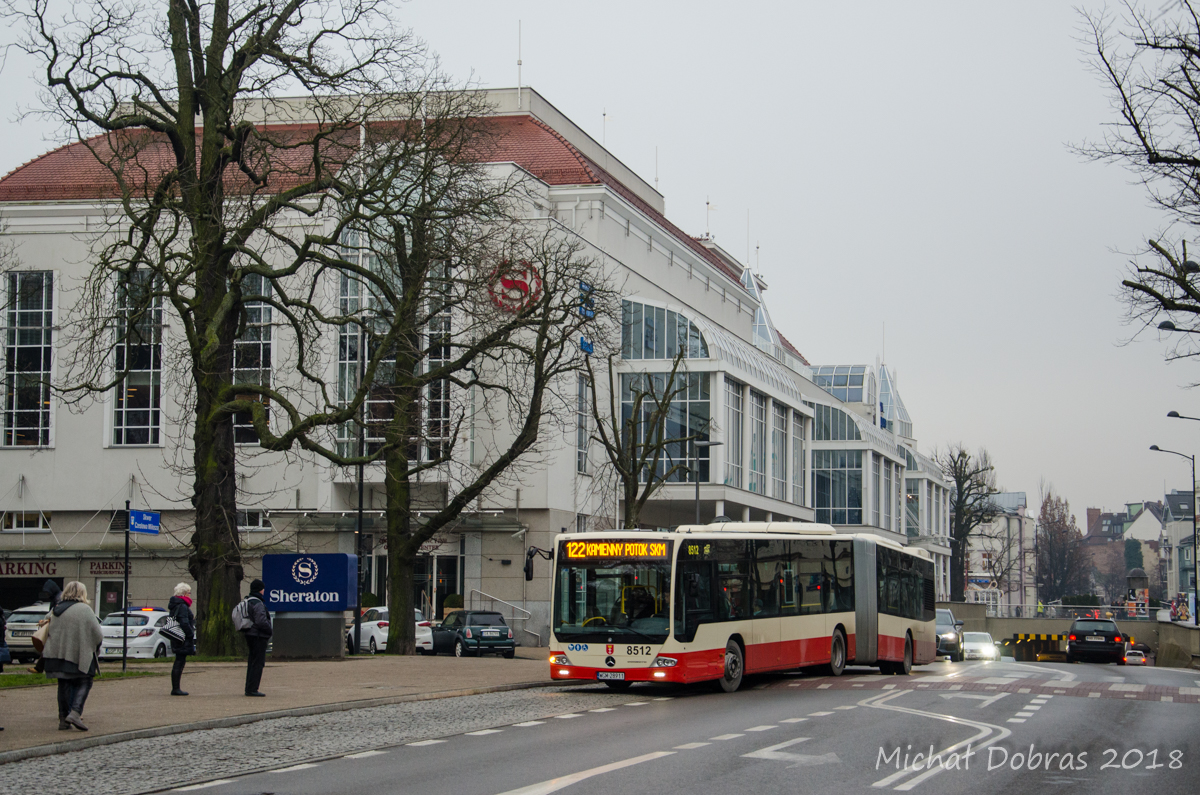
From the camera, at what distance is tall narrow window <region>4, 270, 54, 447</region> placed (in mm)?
51625

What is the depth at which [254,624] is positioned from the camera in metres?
18.8

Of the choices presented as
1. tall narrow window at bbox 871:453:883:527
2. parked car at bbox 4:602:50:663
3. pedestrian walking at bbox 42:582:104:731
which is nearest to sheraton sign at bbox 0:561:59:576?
parked car at bbox 4:602:50:663

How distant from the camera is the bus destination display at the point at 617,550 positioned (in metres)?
22.1

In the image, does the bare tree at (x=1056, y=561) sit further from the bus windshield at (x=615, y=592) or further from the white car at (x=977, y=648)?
the bus windshield at (x=615, y=592)

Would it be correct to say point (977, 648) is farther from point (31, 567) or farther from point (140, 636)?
point (31, 567)

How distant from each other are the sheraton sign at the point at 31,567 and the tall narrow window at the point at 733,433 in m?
26.3

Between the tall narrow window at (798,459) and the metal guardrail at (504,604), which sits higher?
the tall narrow window at (798,459)

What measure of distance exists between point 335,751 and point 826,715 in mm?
6877

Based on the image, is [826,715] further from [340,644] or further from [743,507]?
[743,507]

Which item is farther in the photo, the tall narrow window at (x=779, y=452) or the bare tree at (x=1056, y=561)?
the bare tree at (x=1056, y=561)

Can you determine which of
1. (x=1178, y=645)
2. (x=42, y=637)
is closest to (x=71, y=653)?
(x=42, y=637)

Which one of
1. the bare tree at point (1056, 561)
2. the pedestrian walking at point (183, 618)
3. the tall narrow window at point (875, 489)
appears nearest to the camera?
the pedestrian walking at point (183, 618)

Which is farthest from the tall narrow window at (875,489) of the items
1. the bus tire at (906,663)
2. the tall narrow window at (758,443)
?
the bus tire at (906,663)

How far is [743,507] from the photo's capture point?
59.1 meters
